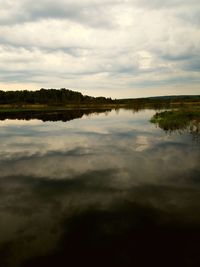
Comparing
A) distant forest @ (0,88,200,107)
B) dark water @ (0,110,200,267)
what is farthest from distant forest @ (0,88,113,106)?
dark water @ (0,110,200,267)

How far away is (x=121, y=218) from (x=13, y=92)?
544 ft

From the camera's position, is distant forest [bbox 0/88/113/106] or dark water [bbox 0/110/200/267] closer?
dark water [bbox 0/110/200/267]

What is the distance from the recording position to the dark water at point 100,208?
29.6 ft

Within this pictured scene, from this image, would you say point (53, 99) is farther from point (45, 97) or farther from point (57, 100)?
point (45, 97)

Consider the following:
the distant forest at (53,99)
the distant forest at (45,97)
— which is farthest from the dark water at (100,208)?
the distant forest at (45,97)

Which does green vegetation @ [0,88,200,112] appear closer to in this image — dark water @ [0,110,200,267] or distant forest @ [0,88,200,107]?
distant forest @ [0,88,200,107]

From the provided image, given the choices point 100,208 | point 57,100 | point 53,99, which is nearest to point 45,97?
point 53,99

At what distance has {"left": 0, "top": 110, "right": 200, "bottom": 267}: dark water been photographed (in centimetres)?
901

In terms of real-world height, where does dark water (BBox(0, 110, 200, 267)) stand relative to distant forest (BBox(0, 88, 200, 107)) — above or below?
below

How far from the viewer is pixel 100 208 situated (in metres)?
12.5

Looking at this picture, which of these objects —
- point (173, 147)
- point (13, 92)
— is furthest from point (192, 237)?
point (13, 92)

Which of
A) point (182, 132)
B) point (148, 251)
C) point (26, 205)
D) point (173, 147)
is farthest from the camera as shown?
point (182, 132)

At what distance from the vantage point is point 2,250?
9.17 metres

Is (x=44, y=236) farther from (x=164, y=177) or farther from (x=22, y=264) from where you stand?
(x=164, y=177)
